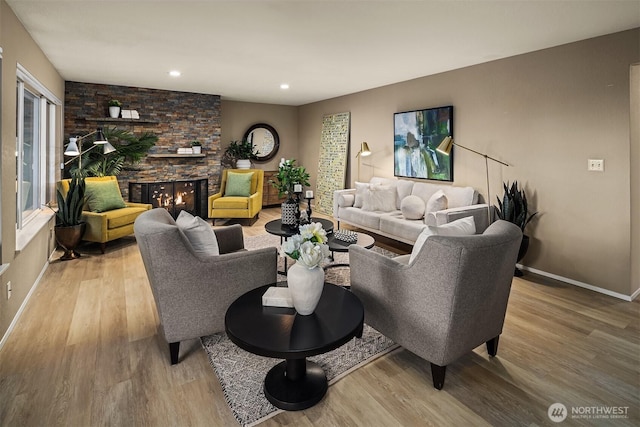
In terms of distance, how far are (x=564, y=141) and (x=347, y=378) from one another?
125 inches

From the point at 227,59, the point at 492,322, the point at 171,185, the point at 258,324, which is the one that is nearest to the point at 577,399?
the point at 492,322

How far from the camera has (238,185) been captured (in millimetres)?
6535

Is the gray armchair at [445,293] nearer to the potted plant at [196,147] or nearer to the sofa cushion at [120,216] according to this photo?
the sofa cushion at [120,216]

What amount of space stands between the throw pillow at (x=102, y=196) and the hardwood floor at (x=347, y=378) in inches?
77.5

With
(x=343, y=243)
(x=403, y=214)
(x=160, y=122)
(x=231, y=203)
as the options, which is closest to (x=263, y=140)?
(x=160, y=122)

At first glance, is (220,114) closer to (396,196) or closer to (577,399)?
(396,196)

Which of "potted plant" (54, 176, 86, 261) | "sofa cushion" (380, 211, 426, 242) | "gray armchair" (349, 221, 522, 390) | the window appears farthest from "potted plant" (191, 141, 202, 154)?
"gray armchair" (349, 221, 522, 390)

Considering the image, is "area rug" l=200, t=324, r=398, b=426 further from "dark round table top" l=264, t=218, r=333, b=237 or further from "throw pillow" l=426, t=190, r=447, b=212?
"throw pillow" l=426, t=190, r=447, b=212

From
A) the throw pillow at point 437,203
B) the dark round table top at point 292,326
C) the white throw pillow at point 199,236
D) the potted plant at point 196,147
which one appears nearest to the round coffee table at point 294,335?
the dark round table top at point 292,326

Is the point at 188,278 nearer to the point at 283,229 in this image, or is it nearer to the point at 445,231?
the point at 445,231

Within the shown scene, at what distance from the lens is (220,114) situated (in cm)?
715

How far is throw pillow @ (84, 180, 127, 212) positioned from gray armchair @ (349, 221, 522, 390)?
159 inches

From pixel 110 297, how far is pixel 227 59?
2.81 meters

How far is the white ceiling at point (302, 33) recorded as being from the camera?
8.75 feet
